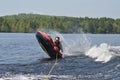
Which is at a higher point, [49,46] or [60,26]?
[49,46]

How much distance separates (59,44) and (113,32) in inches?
4808

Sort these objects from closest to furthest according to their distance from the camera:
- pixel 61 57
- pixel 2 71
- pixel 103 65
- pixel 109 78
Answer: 1. pixel 109 78
2. pixel 2 71
3. pixel 103 65
4. pixel 61 57

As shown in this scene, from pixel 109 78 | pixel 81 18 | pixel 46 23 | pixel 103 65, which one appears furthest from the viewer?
pixel 81 18

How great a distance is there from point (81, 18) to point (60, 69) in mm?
139507

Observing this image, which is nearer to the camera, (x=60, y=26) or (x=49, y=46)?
(x=49, y=46)

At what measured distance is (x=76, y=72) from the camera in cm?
2067

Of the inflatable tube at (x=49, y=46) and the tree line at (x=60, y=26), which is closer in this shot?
the inflatable tube at (x=49, y=46)

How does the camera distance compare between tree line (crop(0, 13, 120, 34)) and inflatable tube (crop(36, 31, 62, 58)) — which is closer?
inflatable tube (crop(36, 31, 62, 58))

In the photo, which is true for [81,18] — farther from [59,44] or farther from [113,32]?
[59,44]

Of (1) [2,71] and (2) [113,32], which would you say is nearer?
(1) [2,71]

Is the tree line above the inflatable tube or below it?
below

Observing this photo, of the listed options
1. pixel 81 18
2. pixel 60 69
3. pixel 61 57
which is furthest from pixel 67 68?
pixel 81 18

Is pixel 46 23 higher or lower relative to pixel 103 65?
lower

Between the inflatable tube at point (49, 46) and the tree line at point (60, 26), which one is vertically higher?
the inflatable tube at point (49, 46)
